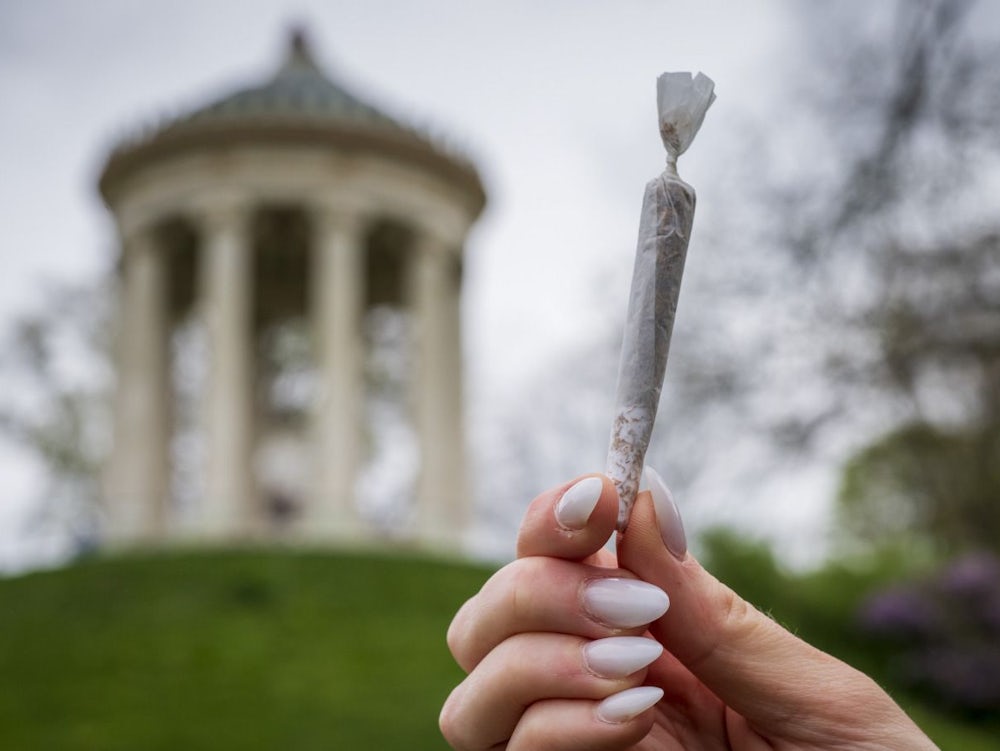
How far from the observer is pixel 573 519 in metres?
1.57

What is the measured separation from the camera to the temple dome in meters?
26.3

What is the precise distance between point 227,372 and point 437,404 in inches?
215

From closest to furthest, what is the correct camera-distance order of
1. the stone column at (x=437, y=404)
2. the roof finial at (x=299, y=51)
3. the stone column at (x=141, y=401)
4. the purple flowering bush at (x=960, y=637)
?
the purple flowering bush at (x=960, y=637) → the stone column at (x=141, y=401) → the stone column at (x=437, y=404) → the roof finial at (x=299, y=51)

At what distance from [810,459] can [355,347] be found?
15071 mm

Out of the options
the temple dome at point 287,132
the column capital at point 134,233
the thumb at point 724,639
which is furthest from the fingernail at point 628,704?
the column capital at point 134,233

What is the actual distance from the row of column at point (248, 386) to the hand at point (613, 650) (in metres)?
23.5

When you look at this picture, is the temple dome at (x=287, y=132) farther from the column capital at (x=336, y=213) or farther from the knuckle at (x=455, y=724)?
the knuckle at (x=455, y=724)

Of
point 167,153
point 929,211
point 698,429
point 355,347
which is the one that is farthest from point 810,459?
point 167,153

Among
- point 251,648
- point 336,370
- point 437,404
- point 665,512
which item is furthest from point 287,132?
point 665,512

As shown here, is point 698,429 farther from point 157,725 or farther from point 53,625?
point 53,625

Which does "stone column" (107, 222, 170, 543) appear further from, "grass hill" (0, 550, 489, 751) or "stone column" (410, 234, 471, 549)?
"grass hill" (0, 550, 489, 751)

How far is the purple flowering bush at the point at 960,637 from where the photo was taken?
57.1 feet

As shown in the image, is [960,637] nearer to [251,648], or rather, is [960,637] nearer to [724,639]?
[251,648]

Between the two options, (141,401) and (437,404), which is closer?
(141,401)
